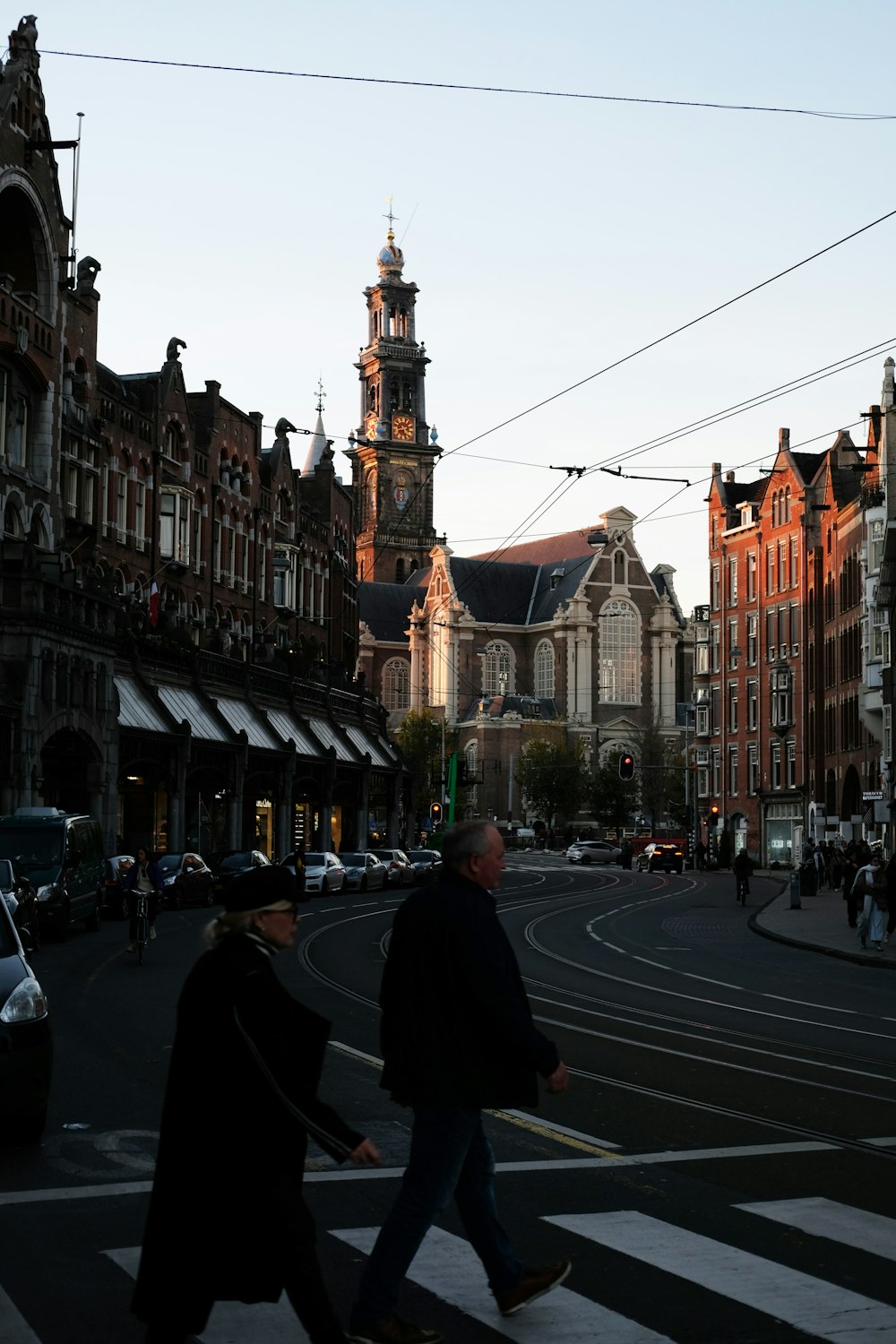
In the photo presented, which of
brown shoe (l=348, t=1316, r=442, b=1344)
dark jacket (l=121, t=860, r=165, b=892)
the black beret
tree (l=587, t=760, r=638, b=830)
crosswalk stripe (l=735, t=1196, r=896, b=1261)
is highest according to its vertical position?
tree (l=587, t=760, r=638, b=830)

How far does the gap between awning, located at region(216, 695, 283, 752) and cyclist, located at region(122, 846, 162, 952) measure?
2817cm

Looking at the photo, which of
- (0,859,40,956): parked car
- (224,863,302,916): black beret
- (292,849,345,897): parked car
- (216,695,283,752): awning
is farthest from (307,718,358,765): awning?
(224,863,302,916): black beret

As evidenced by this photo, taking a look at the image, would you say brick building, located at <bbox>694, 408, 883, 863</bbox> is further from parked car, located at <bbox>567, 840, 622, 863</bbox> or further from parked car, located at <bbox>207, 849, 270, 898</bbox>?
parked car, located at <bbox>207, 849, 270, 898</bbox>

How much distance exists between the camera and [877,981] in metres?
24.9

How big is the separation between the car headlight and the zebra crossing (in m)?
2.77

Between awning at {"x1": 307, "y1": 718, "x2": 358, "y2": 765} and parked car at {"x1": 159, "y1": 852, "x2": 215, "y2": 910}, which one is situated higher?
awning at {"x1": 307, "y1": 718, "x2": 358, "y2": 765}

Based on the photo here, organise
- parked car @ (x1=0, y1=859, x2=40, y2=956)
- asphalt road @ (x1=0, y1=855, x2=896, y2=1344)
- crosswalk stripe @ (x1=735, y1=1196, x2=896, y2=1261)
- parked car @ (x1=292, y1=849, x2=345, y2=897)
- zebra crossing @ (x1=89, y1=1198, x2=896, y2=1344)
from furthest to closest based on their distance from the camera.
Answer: parked car @ (x1=292, y1=849, x2=345, y2=897) → parked car @ (x1=0, y1=859, x2=40, y2=956) → crosswalk stripe @ (x1=735, y1=1196, x2=896, y2=1261) → asphalt road @ (x1=0, y1=855, x2=896, y2=1344) → zebra crossing @ (x1=89, y1=1198, x2=896, y2=1344)

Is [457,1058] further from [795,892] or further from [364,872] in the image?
[364,872]

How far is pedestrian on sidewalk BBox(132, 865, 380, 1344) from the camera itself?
5129 mm

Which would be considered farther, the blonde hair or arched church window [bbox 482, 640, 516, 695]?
arched church window [bbox 482, 640, 516, 695]

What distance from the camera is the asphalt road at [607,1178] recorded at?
6.63 meters

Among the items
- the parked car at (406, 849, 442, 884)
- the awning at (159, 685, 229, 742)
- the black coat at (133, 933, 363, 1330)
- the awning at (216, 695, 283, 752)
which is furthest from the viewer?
the parked car at (406, 849, 442, 884)

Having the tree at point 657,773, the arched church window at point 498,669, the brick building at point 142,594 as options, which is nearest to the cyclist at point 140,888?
the brick building at point 142,594

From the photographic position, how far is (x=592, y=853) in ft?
344
